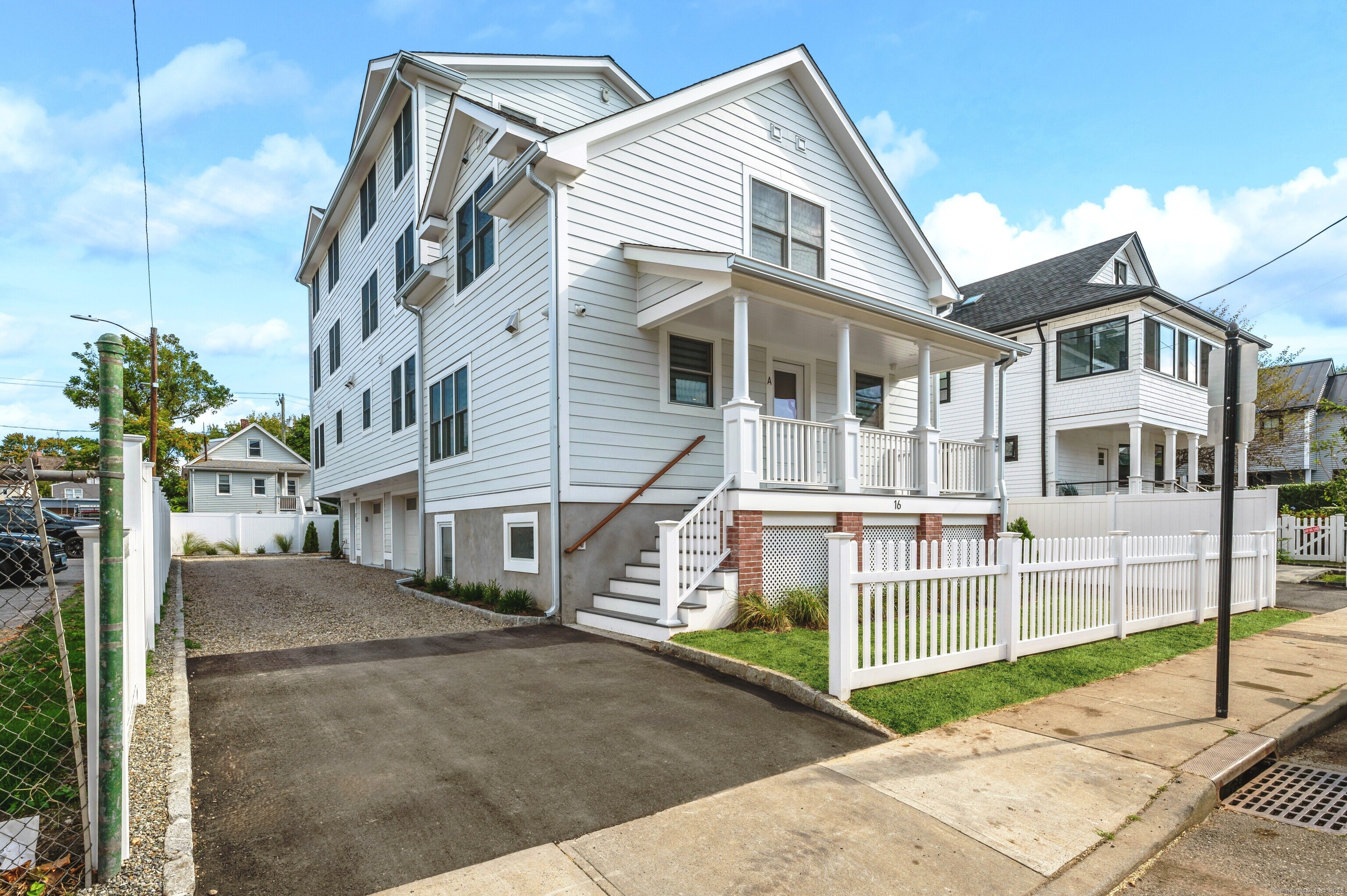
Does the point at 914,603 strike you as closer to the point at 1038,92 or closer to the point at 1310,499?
the point at 1038,92

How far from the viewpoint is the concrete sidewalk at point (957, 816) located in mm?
3197

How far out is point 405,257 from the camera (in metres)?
16.4

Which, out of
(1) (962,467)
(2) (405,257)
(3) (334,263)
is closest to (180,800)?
(1) (962,467)

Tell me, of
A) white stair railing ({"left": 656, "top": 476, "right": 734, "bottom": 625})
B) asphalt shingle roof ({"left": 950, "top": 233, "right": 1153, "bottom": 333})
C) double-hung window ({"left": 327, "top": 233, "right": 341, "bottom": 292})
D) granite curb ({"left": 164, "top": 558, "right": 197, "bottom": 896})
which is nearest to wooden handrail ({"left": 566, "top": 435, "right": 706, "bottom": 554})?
white stair railing ({"left": 656, "top": 476, "right": 734, "bottom": 625})

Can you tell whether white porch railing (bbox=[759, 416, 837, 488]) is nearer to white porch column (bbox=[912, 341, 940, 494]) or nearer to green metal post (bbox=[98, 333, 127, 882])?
white porch column (bbox=[912, 341, 940, 494])

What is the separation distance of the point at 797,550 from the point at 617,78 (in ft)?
38.9

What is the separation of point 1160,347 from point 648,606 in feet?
62.8

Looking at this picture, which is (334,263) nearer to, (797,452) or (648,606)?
(797,452)

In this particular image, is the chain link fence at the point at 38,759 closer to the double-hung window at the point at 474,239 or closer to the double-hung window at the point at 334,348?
the double-hung window at the point at 474,239

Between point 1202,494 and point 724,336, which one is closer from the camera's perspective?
point 724,336

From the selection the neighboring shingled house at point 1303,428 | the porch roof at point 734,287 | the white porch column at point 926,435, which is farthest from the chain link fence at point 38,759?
the neighboring shingled house at point 1303,428

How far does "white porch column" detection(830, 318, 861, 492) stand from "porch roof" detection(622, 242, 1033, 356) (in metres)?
0.46

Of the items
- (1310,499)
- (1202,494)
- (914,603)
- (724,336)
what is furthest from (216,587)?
(1310,499)

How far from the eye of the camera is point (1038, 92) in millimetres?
11766
